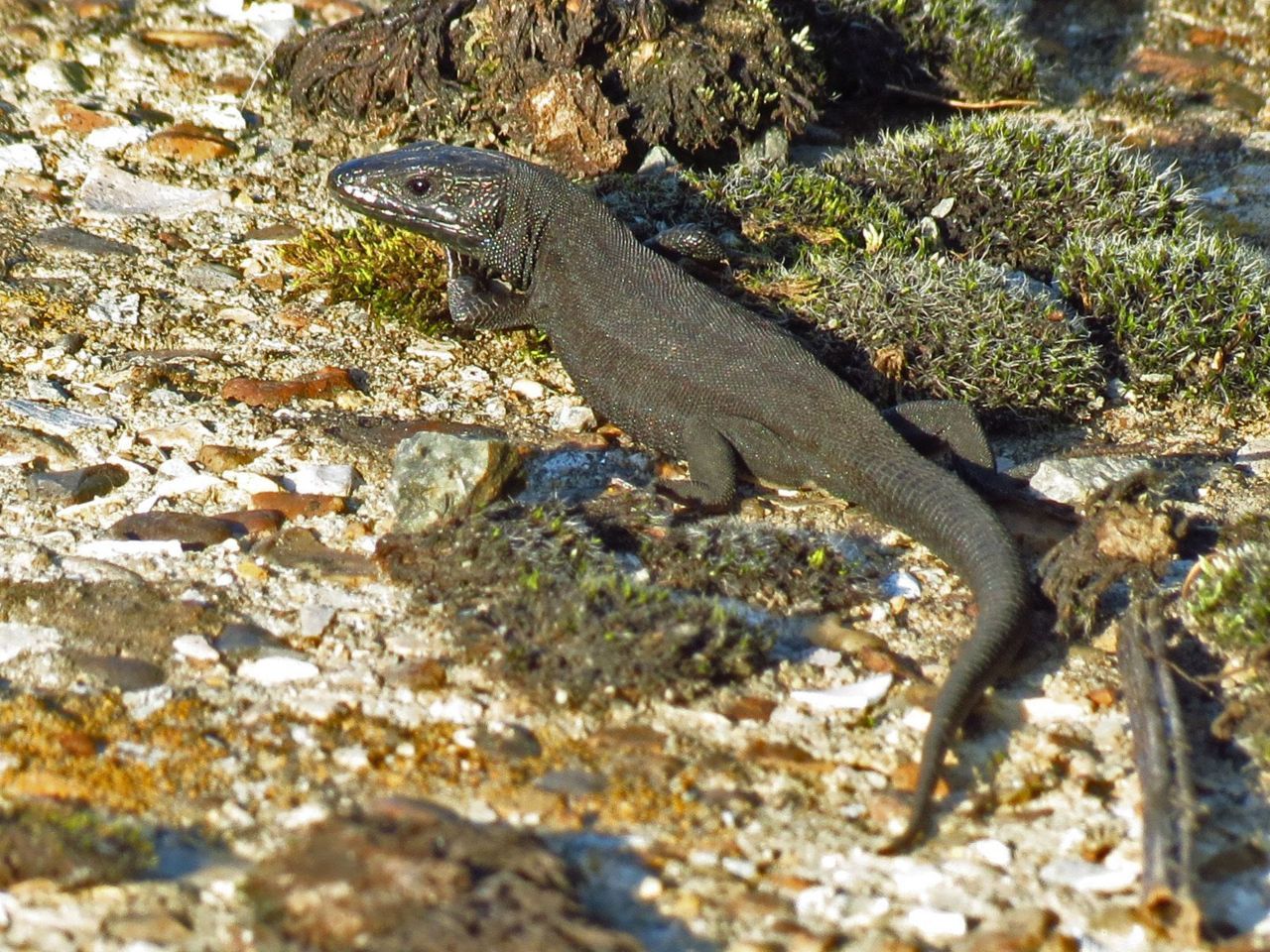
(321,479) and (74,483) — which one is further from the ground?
(321,479)

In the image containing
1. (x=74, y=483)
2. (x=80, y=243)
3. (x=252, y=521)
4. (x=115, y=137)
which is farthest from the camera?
(x=115, y=137)

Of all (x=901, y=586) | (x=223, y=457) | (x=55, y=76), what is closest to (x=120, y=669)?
(x=223, y=457)

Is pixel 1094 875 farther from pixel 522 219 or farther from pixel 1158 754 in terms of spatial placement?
pixel 522 219

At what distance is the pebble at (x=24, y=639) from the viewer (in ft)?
13.7

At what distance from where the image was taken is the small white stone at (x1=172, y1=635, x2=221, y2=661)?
13.8ft

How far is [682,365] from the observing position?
558cm

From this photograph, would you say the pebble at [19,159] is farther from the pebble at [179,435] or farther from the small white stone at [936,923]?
the small white stone at [936,923]

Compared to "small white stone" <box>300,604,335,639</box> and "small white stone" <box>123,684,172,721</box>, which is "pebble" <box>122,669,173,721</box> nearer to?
"small white stone" <box>123,684,172,721</box>

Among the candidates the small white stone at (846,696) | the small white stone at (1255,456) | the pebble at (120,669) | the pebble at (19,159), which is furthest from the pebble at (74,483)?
the small white stone at (1255,456)

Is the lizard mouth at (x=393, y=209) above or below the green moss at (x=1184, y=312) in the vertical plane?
below

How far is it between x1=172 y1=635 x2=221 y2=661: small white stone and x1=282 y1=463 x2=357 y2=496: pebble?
3.19 feet

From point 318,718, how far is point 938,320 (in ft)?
10.5

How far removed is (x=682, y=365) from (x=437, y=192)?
1.48 meters

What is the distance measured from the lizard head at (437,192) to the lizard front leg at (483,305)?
16 centimetres
